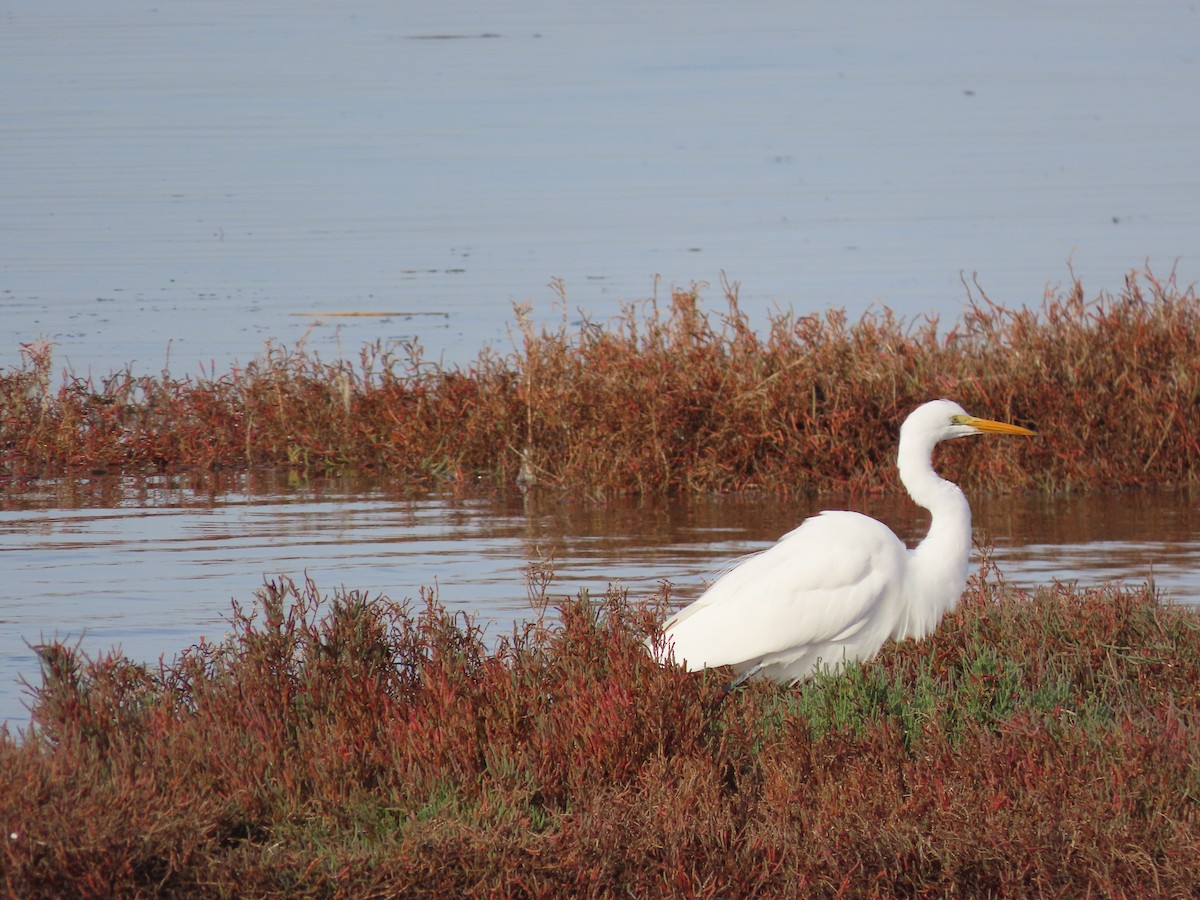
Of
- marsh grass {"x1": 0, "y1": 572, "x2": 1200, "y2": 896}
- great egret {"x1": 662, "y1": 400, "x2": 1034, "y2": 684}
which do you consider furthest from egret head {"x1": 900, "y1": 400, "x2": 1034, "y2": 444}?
marsh grass {"x1": 0, "y1": 572, "x2": 1200, "y2": 896}

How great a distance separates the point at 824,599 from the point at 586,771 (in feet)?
4.97

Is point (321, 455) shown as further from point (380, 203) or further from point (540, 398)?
point (380, 203)

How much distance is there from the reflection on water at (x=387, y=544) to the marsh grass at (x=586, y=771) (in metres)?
1.98

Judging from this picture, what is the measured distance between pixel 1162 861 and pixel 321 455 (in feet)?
34.5

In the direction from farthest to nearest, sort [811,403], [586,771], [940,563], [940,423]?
[811,403] → [940,423] → [940,563] → [586,771]

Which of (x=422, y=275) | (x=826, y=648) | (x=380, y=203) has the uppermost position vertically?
(x=380, y=203)

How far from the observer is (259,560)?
11.2m

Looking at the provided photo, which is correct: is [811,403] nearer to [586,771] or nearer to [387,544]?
[387,544]

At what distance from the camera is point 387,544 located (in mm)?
11742

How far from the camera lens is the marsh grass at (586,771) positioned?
5.28 m

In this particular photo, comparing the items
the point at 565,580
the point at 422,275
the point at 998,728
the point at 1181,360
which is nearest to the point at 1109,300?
the point at 1181,360

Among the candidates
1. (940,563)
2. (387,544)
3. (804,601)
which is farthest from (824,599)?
(387,544)

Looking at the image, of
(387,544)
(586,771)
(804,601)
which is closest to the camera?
(586,771)

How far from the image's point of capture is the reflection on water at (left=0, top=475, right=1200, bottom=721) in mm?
9750
